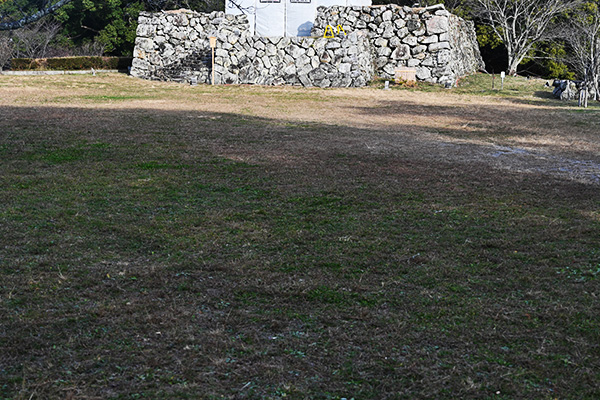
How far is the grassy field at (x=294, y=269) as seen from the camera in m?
3.07

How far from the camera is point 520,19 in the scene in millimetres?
34312

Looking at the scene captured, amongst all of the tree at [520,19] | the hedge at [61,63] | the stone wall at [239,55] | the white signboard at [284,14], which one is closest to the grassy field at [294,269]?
the stone wall at [239,55]

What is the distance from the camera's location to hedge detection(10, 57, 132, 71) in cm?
2742

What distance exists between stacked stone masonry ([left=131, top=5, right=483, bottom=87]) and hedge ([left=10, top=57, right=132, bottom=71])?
2.55 metres

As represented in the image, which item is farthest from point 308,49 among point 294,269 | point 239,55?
point 294,269

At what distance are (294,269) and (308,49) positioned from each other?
72.4 feet

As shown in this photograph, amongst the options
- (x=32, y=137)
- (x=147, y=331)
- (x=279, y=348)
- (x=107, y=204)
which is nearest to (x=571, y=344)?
(x=279, y=348)

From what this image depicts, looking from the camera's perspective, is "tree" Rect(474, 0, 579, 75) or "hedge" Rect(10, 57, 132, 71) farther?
"tree" Rect(474, 0, 579, 75)

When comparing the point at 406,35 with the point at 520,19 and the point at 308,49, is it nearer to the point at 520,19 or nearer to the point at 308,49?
the point at 308,49

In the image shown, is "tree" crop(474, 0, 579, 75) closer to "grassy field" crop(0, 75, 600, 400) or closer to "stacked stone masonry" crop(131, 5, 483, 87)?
"stacked stone masonry" crop(131, 5, 483, 87)

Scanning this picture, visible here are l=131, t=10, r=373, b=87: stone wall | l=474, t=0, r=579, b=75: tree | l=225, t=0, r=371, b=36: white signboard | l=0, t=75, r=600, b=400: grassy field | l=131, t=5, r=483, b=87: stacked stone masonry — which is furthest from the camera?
l=474, t=0, r=579, b=75: tree

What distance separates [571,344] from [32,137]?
9.56 m

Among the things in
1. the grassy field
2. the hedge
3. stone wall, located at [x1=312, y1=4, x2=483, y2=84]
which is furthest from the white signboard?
the grassy field

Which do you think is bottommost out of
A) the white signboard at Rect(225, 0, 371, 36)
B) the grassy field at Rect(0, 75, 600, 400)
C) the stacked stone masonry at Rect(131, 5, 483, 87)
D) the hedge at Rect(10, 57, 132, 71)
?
the grassy field at Rect(0, 75, 600, 400)
